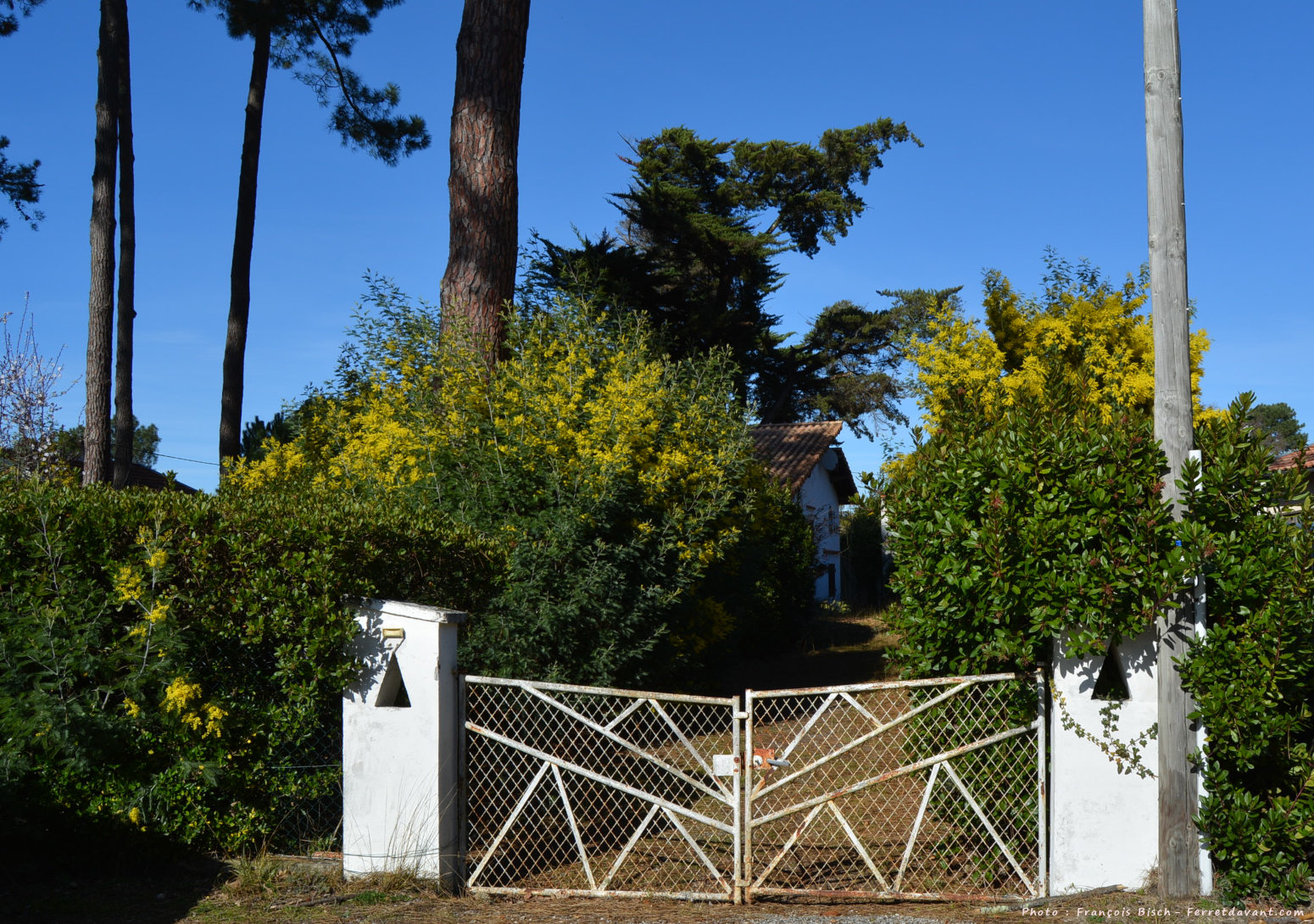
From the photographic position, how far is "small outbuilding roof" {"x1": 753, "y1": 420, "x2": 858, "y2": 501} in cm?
2308

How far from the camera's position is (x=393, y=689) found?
5.54 meters

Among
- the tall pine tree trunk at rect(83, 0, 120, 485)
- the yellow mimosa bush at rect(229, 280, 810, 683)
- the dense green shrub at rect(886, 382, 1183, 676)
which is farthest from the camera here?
the tall pine tree trunk at rect(83, 0, 120, 485)

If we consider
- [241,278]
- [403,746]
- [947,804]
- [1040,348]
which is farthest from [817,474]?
[403,746]

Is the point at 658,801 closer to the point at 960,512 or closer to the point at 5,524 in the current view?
the point at 960,512

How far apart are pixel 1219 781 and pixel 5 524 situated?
6.61 m

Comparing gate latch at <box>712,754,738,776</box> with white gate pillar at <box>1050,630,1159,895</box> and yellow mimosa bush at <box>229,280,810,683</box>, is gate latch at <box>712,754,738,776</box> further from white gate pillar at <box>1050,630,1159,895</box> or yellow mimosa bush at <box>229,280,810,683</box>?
yellow mimosa bush at <box>229,280,810,683</box>

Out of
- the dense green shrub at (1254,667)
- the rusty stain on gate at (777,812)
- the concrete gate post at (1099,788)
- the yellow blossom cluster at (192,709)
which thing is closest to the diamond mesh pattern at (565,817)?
the rusty stain on gate at (777,812)

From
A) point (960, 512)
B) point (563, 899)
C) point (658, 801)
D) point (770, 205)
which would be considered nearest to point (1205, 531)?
point (960, 512)

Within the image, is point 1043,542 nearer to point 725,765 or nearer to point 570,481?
point 725,765

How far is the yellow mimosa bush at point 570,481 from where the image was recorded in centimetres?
846

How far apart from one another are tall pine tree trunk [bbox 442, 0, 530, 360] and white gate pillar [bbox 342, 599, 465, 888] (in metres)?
6.46

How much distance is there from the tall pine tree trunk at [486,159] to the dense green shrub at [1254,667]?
27.1 feet

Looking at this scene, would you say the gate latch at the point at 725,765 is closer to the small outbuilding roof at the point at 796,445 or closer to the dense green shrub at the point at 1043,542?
the dense green shrub at the point at 1043,542

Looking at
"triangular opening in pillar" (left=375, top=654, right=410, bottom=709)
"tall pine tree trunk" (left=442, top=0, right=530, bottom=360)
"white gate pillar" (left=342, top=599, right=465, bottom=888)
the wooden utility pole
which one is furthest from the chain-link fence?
"tall pine tree trunk" (left=442, top=0, right=530, bottom=360)
